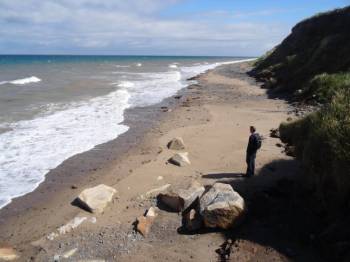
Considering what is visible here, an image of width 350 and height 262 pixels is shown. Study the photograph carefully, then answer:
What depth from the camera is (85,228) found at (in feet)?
29.8

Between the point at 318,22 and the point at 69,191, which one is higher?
the point at 318,22

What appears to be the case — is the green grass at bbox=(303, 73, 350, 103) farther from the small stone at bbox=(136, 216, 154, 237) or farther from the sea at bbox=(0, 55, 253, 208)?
the small stone at bbox=(136, 216, 154, 237)

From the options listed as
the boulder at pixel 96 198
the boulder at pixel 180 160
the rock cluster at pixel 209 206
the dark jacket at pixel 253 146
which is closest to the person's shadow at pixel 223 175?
the dark jacket at pixel 253 146

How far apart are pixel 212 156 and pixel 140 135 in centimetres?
480

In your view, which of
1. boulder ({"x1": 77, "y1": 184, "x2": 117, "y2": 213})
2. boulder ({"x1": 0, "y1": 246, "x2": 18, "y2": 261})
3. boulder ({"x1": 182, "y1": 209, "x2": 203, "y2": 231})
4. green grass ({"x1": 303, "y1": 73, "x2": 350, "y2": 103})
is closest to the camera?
boulder ({"x1": 0, "y1": 246, "x2": 18, "y2": 261})

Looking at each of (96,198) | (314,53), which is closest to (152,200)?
(96,198)

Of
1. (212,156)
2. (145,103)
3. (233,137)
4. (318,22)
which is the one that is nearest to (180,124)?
(233,137)

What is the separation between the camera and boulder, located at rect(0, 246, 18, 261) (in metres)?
8.10

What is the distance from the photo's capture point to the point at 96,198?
10.2m

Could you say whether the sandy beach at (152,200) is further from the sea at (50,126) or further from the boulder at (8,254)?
the sea at (50,126)

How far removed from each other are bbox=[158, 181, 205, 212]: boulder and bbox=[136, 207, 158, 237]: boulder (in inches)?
Answer: 16.4

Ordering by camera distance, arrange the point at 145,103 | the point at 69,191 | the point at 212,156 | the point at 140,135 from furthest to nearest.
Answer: the point at 145,103
the point at 140,135
the point at 212,156
the point at 69,191

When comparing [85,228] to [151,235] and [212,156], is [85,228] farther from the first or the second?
[212,156]

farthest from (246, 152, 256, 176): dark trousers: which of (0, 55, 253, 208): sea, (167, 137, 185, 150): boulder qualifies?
(0, 55, 253, 208): sea
